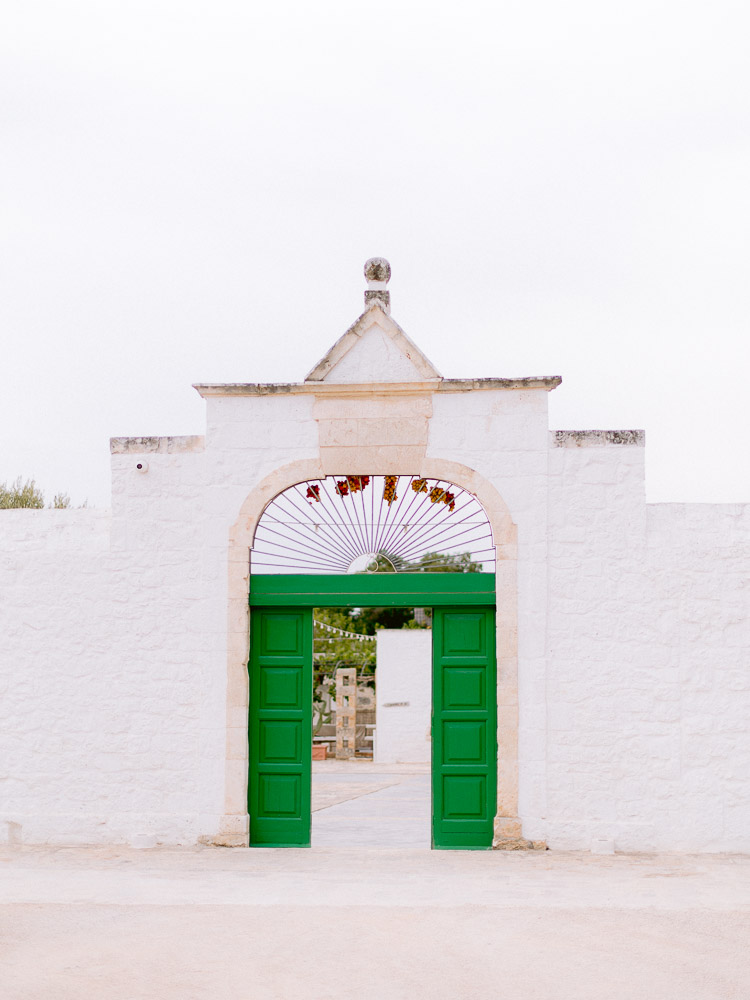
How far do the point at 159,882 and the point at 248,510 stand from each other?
2.86 m

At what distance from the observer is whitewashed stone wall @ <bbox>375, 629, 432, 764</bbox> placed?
20.4 metres

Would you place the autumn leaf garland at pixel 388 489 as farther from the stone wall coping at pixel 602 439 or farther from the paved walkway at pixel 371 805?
the paved walkway at pixel 371 805

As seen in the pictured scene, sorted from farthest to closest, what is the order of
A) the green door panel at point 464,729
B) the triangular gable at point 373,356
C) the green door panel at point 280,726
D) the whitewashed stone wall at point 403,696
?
the whitewashed stone wall at point 403,696, the triangular gable at point 373,356, the green door panel at point 280,726, the green door panel at point 464,729

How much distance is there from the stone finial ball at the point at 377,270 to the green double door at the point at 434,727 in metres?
2.62

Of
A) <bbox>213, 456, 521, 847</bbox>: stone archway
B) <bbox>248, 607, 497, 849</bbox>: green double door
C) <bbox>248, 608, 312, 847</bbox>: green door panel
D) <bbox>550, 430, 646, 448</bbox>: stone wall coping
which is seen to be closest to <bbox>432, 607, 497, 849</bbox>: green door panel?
<bbox>248, 607, 497, 849</bbox>: green double door

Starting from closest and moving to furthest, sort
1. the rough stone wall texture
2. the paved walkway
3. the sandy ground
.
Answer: the sandy ground → the rough stone wall texture → the paved walkway

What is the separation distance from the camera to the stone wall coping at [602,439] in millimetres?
9266

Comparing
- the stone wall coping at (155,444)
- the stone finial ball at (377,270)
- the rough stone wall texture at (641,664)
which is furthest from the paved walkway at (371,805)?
the stone finial ball at (377,270)

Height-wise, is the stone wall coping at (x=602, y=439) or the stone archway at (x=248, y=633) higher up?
the stone wall coping at (x=602, y=439)

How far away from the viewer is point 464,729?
9.27m

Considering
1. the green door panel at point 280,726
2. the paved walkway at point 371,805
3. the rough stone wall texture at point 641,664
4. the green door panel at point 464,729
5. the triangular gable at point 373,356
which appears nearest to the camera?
the rough stone wall texture at point 641,664

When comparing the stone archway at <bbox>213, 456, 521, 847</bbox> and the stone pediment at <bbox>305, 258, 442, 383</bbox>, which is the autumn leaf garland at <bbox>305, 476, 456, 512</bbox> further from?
the stone pediment at <bbox>305, 258, 442, 383</bbox>

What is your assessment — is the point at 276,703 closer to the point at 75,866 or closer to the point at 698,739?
the point at 75,866

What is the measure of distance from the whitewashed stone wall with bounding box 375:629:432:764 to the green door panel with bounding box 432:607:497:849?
36.1 feet
